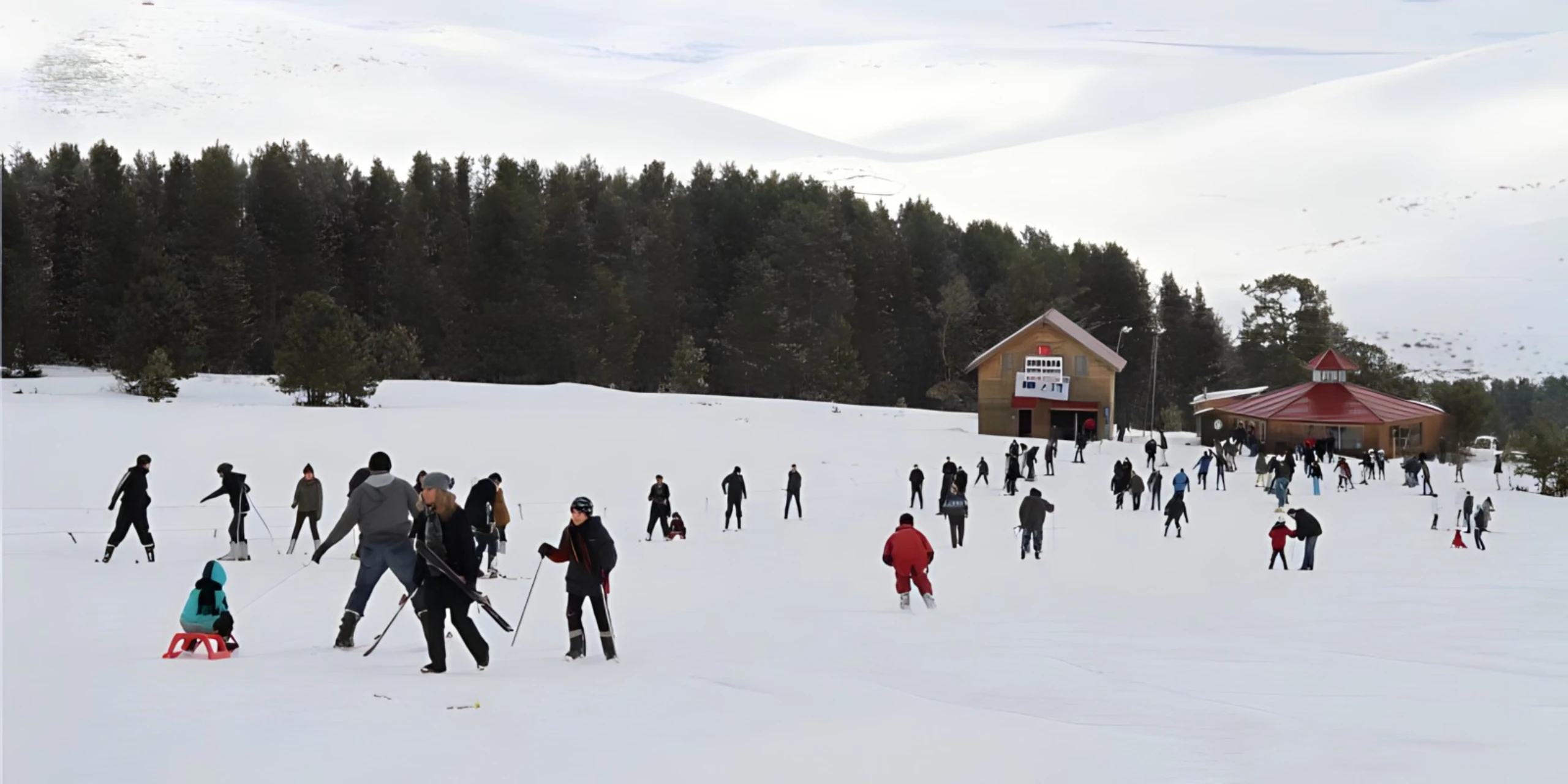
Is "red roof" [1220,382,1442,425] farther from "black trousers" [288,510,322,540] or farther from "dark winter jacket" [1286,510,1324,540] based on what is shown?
"black trousers" [288,510,322,540]

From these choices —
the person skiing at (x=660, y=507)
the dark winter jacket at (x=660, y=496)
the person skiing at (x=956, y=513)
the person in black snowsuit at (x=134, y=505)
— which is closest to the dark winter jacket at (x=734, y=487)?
the person skiing at (x=660, y=507)

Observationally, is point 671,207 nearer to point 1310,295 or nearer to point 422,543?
point 1310,295

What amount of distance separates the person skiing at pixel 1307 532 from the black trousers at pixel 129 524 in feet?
56.0

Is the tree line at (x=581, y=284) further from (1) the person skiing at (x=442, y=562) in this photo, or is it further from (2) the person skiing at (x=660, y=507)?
(1) the person skiing at (x=442, y=562)

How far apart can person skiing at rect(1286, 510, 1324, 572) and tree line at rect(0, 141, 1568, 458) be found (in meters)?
35.5

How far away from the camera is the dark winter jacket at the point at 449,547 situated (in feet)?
32.1

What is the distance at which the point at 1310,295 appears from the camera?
82812 millimetres

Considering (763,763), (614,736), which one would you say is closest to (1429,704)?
(763,763)

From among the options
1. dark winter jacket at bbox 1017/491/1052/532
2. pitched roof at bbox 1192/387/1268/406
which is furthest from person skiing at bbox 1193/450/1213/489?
pitched roof at bbox 1192/387/1268/406

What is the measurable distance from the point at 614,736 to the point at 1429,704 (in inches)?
250

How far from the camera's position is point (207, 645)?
34.3 feet

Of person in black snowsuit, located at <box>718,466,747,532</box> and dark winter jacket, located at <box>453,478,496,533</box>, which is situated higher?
dark winter jacket, located at <box>453,478,496,533</box>

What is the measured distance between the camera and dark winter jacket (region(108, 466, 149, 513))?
55.2 ft

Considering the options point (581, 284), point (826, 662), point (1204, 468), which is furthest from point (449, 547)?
point (581, 284)
